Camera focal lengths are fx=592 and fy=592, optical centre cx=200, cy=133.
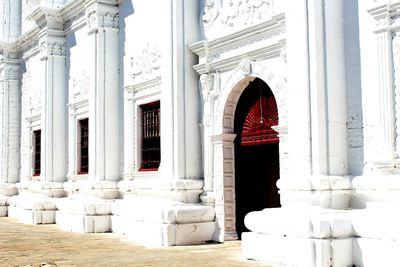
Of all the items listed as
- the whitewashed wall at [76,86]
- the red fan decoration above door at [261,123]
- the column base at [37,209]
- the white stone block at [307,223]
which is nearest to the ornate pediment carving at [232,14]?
the red fan decoration above door at [261,123]

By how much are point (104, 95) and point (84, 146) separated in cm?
254

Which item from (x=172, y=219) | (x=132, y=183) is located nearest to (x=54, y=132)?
(x=132, y=183)

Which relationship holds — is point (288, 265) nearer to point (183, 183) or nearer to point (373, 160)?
point (373, 160)

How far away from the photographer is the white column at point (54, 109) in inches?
643

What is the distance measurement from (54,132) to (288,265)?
10.4 m

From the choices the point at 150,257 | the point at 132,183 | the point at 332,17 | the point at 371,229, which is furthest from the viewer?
the point at 132,183

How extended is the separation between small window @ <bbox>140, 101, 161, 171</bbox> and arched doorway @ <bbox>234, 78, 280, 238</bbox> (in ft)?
7.11

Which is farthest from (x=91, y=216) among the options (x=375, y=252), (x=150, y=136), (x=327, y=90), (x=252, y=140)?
(x=375, y=252)

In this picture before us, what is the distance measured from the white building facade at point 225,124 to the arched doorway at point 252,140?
0.03 metres

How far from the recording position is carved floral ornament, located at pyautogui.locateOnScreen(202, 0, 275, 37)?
31.1 feet

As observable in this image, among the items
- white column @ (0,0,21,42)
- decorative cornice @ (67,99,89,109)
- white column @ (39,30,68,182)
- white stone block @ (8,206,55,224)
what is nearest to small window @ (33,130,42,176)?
white column @ (39,30,68,182)

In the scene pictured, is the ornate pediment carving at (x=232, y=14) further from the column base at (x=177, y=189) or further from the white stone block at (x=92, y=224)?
the white stone block at (x=92, y=224)

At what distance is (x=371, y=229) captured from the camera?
712 centimetres

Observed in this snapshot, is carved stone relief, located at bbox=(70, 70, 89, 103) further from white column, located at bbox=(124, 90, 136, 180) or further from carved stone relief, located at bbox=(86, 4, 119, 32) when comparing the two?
white column, located at bbox=(124, 90, 136, 180)
